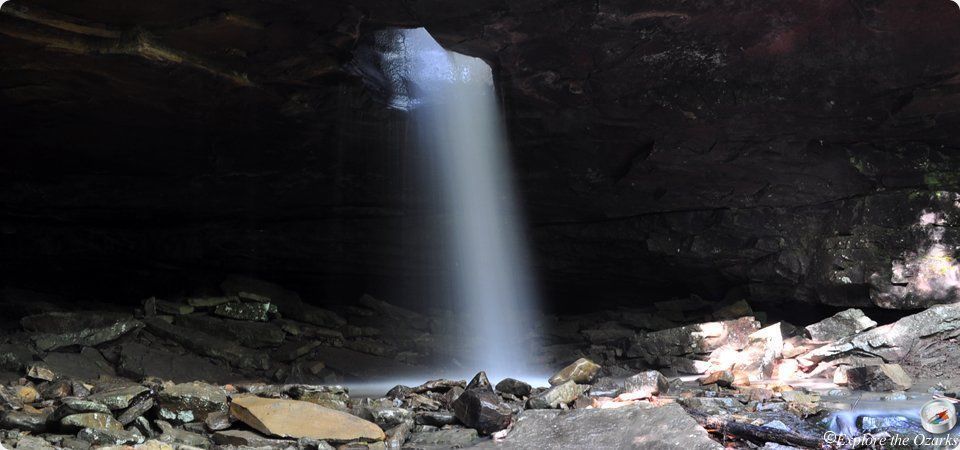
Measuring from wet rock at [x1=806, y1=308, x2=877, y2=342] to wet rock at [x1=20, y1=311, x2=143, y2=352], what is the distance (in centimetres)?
1126

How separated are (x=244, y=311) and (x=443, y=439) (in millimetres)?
8140

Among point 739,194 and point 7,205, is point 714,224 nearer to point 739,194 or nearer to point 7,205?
point 739,194

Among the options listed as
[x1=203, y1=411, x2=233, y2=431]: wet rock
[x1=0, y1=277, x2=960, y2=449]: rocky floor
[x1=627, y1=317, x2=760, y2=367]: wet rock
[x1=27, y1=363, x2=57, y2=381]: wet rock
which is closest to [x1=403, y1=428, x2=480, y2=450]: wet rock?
[x1=0, y1=277, x2=960, y2=449]: rocky floor

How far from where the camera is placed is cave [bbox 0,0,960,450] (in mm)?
7020

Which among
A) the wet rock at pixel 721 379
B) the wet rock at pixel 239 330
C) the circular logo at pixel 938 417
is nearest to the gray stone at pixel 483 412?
the wet rock at pixel 721 379

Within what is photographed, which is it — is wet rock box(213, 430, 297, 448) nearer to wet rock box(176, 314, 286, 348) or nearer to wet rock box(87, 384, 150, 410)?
wet rock box(87, 384, 150, 410)

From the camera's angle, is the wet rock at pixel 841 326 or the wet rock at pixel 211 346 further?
the wet rock at pixel 211 346

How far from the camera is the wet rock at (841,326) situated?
35.1 ft

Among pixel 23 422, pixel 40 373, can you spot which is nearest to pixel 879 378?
pixel 23 422

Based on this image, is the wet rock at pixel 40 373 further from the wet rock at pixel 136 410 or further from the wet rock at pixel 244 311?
the wet rock at pixel 244 311

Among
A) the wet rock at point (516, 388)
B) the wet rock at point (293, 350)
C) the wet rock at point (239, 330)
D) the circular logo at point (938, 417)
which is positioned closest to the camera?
the circular logo at point (938, 417)

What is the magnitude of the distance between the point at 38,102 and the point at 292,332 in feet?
18.9

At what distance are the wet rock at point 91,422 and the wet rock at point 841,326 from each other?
392 inches

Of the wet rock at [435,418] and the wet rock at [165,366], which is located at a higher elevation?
the wet rock at [435,418]
